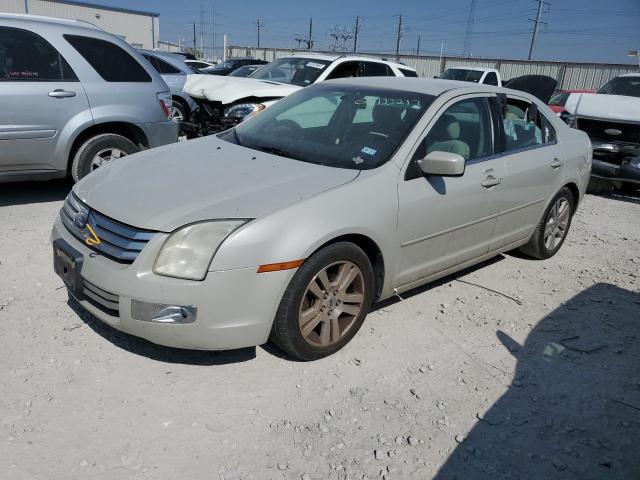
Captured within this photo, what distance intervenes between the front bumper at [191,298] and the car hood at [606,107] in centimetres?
723

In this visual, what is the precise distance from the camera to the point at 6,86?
17.1 feet

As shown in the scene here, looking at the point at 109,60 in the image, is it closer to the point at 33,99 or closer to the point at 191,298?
the point at 33,99

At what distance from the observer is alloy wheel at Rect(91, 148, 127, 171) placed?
5.89 m

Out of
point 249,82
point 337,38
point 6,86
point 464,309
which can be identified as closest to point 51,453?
point 464,309

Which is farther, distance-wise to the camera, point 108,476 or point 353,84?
point 353,84

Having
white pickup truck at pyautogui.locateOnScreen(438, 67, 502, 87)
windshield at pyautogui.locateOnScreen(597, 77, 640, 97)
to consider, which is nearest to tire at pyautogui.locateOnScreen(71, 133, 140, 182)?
windshield at pyautogui.locateOnScreen(597, 77, 640, 97)

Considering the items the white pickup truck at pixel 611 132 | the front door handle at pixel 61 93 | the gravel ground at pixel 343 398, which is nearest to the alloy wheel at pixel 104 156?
the front door handle at pixel 61 93

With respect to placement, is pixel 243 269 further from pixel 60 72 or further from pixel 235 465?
pixel 60 72

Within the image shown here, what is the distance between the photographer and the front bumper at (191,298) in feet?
9.10

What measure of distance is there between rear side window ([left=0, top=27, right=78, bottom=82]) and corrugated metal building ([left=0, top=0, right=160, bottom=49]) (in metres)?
38.8

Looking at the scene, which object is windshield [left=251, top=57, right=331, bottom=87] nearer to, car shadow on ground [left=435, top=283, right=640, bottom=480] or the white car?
the white car

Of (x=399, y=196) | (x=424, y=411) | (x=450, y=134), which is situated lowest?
(x=424, y=411)

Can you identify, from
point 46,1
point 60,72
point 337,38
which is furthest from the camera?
point 337,38

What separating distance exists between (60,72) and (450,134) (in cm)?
395
